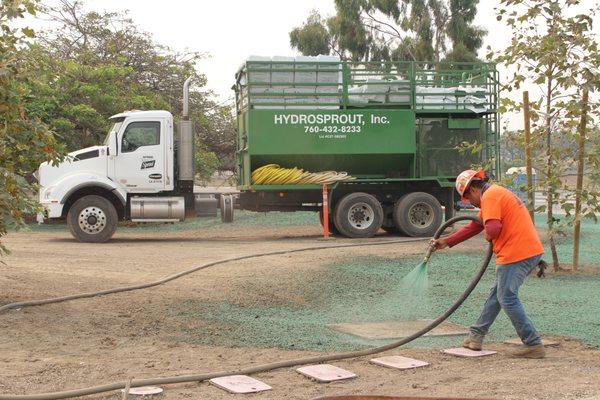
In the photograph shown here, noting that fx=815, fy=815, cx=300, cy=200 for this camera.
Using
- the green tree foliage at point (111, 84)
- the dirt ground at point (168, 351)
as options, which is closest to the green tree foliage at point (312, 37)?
the green tree foliage at point (111, 84)

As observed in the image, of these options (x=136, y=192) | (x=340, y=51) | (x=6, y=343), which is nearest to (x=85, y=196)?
(x=136, y=192)

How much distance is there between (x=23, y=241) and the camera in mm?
18812

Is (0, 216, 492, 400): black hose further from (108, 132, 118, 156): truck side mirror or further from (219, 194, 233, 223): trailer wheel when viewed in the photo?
(108, 132, 118, 156): truck side mirror

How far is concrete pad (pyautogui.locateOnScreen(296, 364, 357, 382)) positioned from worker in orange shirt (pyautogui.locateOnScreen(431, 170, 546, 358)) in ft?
4.61

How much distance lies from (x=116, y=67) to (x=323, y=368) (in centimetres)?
2011

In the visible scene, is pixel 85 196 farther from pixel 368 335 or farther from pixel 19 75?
pixel 368 335

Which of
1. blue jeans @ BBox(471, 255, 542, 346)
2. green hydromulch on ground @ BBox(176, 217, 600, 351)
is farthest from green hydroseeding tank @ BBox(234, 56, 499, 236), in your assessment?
blue jeans @ BBox(471, 255, 542, 346)

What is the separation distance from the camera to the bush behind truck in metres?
18.2

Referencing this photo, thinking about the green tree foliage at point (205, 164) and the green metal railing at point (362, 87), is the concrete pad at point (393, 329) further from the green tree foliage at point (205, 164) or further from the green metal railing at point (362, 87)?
the green tree foliage at point (205, 164)

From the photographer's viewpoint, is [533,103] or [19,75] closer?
[19,75]

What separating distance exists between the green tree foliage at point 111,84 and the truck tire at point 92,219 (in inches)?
204

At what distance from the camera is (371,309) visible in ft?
30.6

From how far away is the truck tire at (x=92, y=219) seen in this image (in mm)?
18078

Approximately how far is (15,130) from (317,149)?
1064cm
